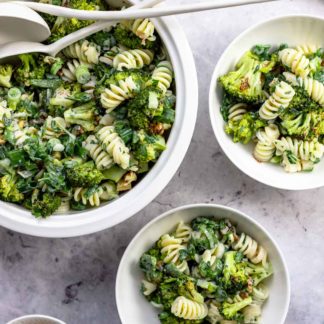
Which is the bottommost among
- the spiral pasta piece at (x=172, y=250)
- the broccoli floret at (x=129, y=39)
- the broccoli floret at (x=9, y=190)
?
the spiral pasta piece at (x=172, y=250)

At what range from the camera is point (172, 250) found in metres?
2.03

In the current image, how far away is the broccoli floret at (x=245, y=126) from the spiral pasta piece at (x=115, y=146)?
0.38 metres

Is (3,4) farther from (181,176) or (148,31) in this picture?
(181,176)

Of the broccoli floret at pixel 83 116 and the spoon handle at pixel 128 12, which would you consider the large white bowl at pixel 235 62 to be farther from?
the broccoli floret at pixel 83 116

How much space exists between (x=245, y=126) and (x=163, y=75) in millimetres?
333

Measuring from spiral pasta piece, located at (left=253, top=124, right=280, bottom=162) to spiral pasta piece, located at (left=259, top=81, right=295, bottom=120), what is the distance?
0.06 metres

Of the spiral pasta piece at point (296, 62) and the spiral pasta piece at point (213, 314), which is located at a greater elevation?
the spiral pasta piece at point (296, 62)

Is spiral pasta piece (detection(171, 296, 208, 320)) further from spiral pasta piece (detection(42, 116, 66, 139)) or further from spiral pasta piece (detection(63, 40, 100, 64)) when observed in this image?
spiral pasta piece (detection(63, 40, 100, 64))

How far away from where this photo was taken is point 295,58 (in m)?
1.96

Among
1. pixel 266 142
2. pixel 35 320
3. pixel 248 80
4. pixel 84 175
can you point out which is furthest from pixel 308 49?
pixel 35 320

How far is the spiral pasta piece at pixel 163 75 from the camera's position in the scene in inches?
72.2

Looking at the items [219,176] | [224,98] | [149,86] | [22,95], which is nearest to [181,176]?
[219,176]

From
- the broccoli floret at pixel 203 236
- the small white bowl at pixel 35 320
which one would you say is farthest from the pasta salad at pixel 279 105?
the small white bowl at pixel 35 320

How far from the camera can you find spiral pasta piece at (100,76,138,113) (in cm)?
179
